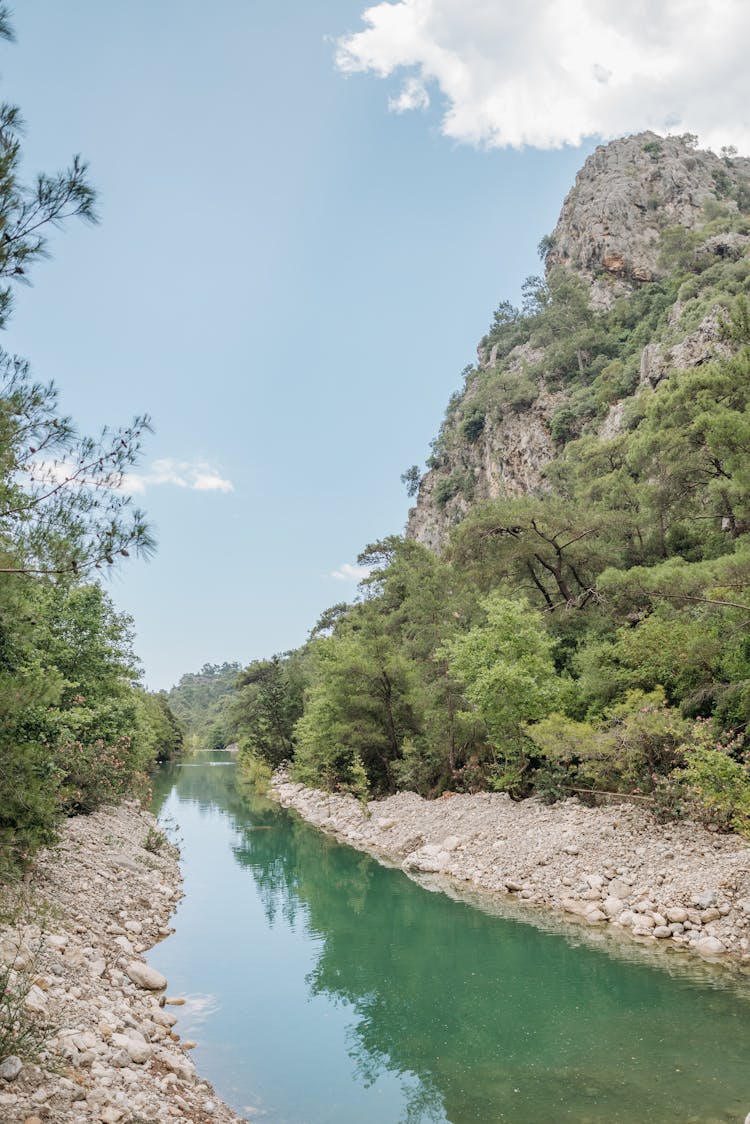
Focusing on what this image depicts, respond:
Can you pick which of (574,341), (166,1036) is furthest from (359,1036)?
(574,341)

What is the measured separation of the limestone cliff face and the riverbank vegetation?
14.1m

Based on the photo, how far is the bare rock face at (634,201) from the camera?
73250 mm

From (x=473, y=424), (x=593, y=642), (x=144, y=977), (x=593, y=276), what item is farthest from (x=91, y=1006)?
(x=593, y=276)

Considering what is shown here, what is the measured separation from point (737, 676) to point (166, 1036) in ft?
41.5

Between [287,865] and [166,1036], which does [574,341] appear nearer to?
[287,865]

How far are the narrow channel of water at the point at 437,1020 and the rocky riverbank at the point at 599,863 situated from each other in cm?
121

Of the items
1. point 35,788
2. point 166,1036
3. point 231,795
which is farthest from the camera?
point 231,795

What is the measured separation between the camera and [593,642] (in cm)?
2008

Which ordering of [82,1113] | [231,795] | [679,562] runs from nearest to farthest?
1. [82,1113]
2. [679,562]
3. [231,795]

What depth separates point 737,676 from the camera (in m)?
14.5

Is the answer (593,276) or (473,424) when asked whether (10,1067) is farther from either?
(593,276)

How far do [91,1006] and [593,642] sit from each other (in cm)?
1634

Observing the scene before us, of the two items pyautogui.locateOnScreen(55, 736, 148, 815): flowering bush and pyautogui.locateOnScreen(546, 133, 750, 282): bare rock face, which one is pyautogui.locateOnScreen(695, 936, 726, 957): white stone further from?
pyautogui.locateOnScreen(546, 133, 750, 282): bare rock face

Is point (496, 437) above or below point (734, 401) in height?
above
